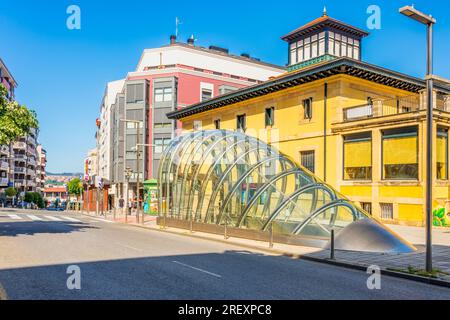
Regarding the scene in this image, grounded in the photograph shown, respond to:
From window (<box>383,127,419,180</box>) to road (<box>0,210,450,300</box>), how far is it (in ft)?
50.0

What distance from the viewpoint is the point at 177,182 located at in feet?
86.0

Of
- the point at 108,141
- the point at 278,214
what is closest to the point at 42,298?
the point at 278,214

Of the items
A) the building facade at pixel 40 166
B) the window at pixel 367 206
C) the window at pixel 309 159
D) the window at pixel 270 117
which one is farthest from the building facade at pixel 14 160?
the window at pixel 367 206

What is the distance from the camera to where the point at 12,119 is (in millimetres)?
19234

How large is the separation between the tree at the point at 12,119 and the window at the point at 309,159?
2024cm

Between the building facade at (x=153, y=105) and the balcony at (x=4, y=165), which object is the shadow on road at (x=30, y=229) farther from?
the balcony at (x=4, y=165)

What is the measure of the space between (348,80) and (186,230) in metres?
16.0

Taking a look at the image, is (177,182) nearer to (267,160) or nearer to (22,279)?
(267,160)

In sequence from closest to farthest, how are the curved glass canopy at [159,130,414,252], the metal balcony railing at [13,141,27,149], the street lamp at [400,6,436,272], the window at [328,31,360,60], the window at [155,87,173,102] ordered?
the street lamp at [400,6,436,272]
the curved glass canopy at [159,130,414,252]
the window at [328,31,360,60]
the window at [155,87,173,102]
the metal balcony railing at [13,141,27,149]

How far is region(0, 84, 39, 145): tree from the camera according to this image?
1888cm

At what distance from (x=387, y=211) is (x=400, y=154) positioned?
385cm

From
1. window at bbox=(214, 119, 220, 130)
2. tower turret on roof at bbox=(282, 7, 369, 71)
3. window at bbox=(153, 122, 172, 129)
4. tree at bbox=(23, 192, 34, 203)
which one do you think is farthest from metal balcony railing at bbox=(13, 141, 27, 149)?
tower turret on roof at bbox=(282, 7, 369, 71)

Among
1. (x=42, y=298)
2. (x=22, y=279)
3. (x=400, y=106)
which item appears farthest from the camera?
(x=400, y=106)

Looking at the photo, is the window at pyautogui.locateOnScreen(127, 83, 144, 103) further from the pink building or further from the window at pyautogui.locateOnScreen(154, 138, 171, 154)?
the pink building
